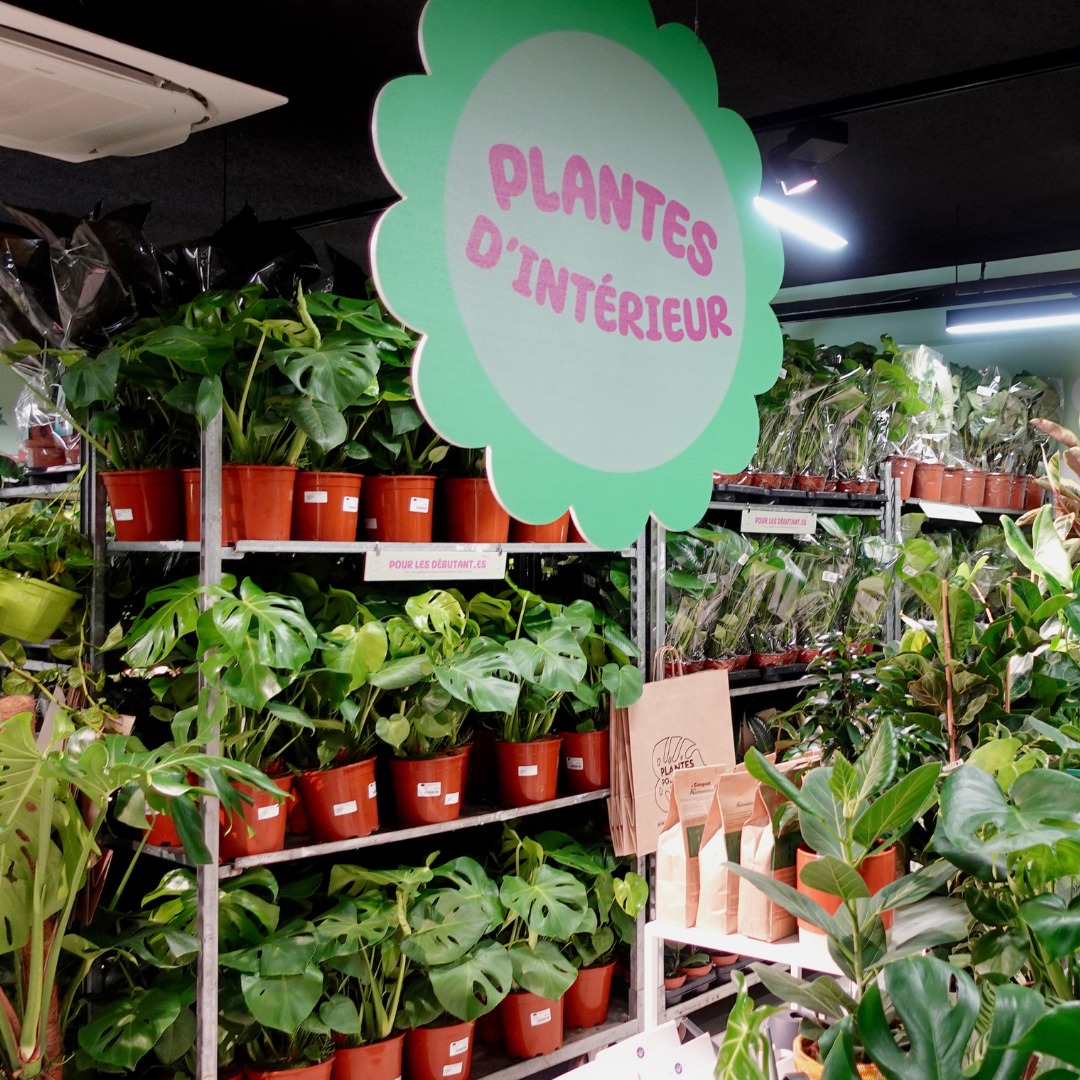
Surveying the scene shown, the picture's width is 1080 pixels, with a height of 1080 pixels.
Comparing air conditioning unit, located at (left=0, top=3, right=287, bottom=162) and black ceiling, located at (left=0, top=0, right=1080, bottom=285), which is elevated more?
black ceiling, located at (left=0, top=0, right=1080, bottom=285)

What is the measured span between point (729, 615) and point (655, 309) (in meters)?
2.43

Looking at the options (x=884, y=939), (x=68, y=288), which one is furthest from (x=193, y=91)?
(x=884, y=939)

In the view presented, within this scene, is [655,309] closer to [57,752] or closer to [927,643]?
[927,643]

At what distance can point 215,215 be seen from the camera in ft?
19.8

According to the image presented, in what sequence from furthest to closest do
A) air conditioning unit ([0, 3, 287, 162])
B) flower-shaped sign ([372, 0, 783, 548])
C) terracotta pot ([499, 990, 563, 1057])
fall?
1. terracotta pot ([499, 990, 563, 1057])
2. air conditioning unit ([0, 3, 287, 162])
3. flower-shaped sign ([372, 0, 783, 548])

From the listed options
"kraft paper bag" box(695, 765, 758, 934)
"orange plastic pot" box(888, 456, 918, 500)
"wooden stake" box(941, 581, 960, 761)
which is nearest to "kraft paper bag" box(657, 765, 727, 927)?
"kraft paper bag" box(695, 765, 758, 934)

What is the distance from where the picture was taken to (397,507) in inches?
113

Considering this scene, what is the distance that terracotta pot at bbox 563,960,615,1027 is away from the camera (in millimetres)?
3232

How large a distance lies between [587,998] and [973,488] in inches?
124

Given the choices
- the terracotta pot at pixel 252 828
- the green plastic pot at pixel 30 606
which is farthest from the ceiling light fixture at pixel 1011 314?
the green plastic pot at pixel 30 606

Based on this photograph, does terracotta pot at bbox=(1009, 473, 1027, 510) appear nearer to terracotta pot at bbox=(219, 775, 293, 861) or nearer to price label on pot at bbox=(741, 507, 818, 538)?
price label on pot at bbox=(741, 507, 818, 538)

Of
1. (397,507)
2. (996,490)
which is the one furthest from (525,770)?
(996,490)

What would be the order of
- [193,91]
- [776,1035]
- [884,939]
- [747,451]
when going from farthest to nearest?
[193,91] < [776,1035] < [747,451] < [884,939]

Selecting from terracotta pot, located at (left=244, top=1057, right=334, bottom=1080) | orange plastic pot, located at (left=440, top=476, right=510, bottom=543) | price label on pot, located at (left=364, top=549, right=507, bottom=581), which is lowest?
terracotta pot, located at (left=244, top=1057, right=334, bottom=1080)
